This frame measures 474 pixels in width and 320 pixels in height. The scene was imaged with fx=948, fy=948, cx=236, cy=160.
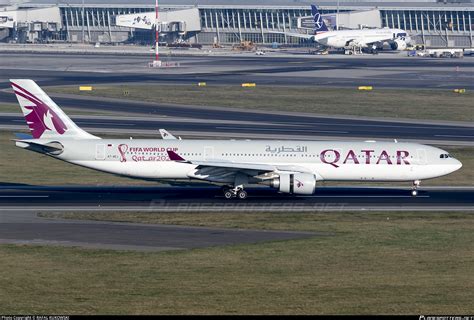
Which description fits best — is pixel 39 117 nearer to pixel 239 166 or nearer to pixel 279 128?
pixel 239 166

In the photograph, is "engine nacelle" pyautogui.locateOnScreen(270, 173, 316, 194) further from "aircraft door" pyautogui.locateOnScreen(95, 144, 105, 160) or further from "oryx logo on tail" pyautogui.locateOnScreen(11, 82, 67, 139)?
"oryx logo on tail" pyautogui.locateOnScreen(11, 82, 67, 139)

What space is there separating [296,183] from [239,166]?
12.3ft

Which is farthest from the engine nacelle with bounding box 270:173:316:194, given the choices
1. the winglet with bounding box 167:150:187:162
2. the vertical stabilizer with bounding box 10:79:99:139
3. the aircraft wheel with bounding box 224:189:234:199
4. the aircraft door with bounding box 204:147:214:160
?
the vertical stabilizer with bounding box 10:79:99:139

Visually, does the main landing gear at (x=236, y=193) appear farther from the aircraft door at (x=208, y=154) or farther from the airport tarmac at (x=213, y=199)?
the aircraft door at (x=208, y=154)

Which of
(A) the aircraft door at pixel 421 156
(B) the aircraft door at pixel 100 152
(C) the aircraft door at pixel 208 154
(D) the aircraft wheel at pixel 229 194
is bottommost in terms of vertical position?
(D) the aircraft wheel at pixel 229 194

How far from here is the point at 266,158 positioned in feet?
201

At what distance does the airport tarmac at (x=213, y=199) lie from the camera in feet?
189

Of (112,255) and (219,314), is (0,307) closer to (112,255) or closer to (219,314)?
(219,314)

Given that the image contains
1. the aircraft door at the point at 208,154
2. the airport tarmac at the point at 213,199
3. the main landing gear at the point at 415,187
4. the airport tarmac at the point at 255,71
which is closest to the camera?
the airport tarmac at the point at 213,199

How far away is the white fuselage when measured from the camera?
60562 mm

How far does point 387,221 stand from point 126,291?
21.8 meters

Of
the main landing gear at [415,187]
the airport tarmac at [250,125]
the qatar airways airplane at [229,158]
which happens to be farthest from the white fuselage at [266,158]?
the airport tarmac at [250,125]

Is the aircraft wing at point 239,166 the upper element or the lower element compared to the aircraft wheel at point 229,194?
upper

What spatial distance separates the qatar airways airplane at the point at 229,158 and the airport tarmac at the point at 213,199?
1249 millimetres
